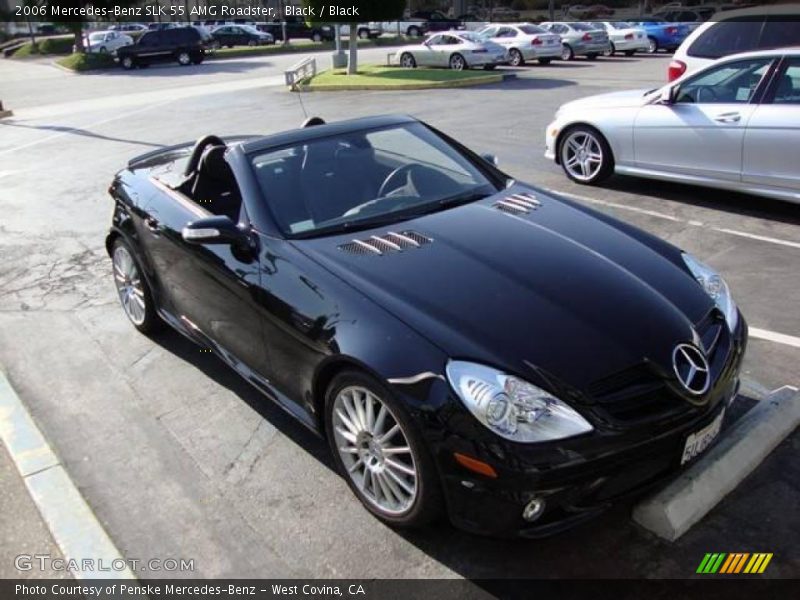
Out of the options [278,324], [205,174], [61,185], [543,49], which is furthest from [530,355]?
[543,49]

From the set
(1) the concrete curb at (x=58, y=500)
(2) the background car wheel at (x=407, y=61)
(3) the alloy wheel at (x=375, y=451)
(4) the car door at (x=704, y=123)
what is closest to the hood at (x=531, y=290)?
(3) the alloy wheel at (x=375, y=451)

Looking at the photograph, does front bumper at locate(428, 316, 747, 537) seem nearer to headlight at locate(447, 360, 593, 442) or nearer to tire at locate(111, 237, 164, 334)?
headlight at locate(447, 360, 593, 442)

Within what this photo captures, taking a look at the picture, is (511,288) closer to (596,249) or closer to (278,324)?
(596,249)

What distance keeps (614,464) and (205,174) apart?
283 centimetres

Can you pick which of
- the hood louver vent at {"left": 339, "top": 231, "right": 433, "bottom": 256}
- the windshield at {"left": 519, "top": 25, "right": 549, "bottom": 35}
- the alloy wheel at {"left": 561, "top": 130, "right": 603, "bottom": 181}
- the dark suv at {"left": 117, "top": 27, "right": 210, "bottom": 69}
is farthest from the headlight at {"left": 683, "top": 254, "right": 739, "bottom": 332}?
the dark suv at {"left": 117, "top": 27, "right": 210, "bottom": 69}

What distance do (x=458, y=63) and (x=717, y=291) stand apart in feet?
72.4

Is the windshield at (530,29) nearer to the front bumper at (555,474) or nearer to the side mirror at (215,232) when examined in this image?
the side mirror at (215,232)

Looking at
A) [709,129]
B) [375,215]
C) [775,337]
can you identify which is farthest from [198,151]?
[709,129]

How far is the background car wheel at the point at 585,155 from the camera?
7.88 m

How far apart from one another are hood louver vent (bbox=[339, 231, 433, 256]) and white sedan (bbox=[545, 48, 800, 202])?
4529mm

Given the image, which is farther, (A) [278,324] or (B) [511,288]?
(A) [278,324]

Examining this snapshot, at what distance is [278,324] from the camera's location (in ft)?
10.9

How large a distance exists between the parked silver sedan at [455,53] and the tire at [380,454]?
22.4 metres

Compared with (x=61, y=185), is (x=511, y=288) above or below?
above
